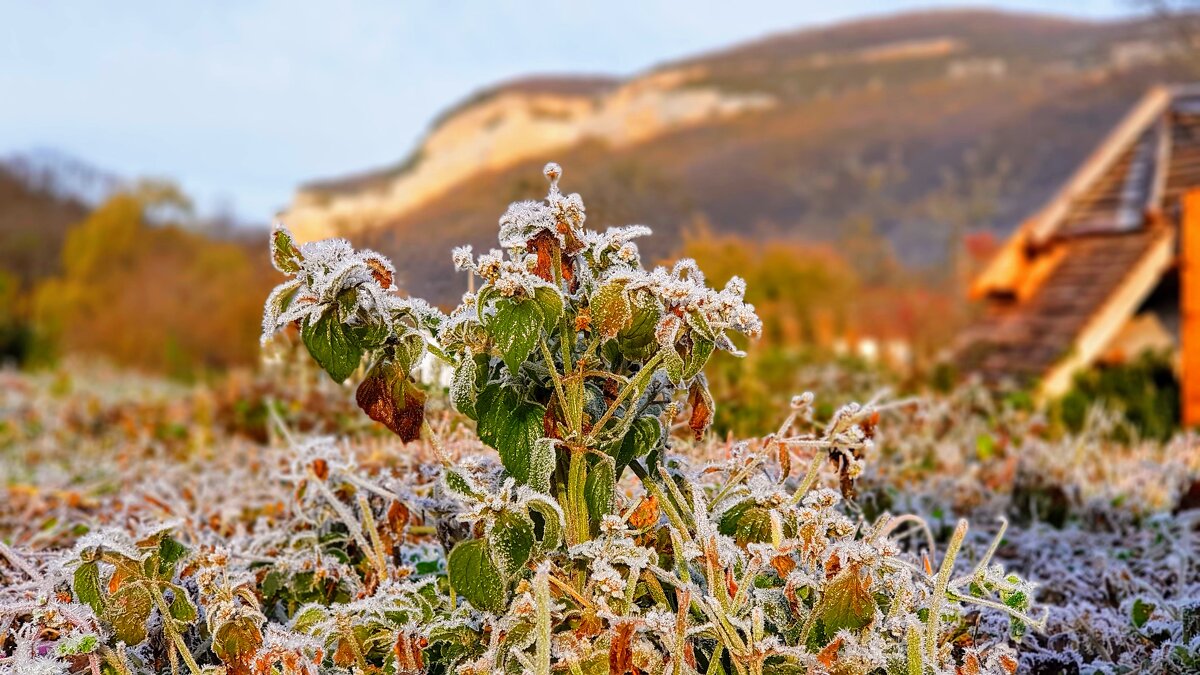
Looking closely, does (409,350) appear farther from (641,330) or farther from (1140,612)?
(1140,612)

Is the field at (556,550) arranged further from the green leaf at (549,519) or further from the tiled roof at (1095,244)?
the tiled roof at (1095,244)

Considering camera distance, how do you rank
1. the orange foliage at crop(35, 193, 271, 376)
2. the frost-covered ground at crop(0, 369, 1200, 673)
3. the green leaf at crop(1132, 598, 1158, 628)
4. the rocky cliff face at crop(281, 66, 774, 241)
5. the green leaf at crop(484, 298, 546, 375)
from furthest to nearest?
1. the rocky cliff face at crop(281, 66, 774, 241)
2. the orange foliage at crop(35, 193, 271, 376)
3. the green leaf at crop(1132, 598, 1158, 628)
4. the frost-covered ground at crop(0, 369, 1200, 673)
5. the green leaf at crop(484, 298, 546, 375)

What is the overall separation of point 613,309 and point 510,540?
0.33 m

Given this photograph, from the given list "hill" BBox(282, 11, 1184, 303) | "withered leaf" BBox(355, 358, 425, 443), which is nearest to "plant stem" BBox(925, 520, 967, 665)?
"withered leaf" BBox(355, 358, 425, 443)

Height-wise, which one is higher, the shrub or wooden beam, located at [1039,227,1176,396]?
the shrub

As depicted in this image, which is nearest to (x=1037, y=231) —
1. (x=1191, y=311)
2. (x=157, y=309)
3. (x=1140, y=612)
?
(x=1191, y=311)

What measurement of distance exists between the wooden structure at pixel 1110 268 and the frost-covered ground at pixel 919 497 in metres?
0.88

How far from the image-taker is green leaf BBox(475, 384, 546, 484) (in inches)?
47.7

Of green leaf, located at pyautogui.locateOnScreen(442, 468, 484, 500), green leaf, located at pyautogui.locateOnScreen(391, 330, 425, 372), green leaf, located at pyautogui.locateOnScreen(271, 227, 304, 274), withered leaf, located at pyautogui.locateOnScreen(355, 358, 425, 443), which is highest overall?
green leaf, located at pyautogui.locateOnScreen(271, 227, 304, 274)

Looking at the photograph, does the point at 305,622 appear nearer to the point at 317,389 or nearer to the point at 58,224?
the point at 317,389

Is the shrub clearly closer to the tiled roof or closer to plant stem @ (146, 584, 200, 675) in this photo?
plant stem @ (146, 584, 200, 675)

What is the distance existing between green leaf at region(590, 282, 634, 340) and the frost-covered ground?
52 cm

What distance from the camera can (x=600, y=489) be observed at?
4.06 ft

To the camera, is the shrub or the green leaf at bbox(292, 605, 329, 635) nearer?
the shrub
